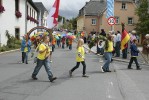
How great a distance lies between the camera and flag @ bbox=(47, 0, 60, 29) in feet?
63.4

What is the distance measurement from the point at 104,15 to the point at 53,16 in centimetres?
4544

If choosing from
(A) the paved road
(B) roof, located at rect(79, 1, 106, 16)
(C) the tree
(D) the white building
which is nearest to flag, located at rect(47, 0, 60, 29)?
(A) the paved road

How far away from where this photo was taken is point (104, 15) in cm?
6438

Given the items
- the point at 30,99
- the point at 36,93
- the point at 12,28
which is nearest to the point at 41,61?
the point at 36,93

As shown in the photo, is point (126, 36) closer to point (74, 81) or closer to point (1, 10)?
point (74, 81)

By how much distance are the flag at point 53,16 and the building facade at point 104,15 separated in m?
42.2

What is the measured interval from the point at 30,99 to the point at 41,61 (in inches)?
135

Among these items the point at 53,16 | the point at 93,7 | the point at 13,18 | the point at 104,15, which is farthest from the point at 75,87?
the point at 93,7

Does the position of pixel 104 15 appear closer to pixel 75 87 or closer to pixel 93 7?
pixel 93 7

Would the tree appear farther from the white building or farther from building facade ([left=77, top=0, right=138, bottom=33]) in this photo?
the white building

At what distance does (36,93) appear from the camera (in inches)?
359

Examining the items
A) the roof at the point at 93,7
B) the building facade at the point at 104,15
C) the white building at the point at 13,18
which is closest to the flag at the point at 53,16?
the white building at the point at 13,18

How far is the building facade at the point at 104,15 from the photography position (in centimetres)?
6219

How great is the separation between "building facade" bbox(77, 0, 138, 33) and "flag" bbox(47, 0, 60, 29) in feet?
138
